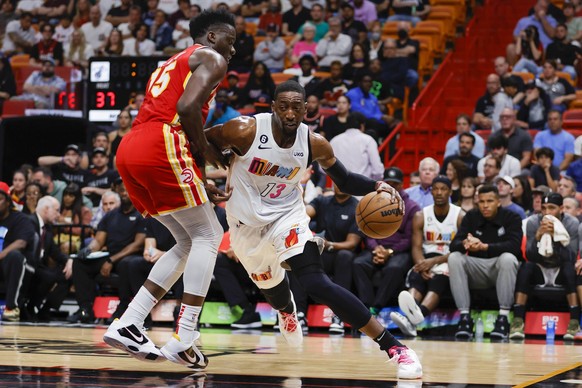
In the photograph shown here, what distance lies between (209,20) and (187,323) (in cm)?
176

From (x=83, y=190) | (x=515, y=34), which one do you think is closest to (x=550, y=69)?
(x=515, y=34)

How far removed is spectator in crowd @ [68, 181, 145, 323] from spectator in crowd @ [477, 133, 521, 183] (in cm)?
417

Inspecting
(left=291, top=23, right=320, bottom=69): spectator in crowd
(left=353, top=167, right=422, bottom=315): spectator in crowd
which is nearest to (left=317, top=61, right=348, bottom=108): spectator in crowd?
(left=291, top=23, right=320, bottom=69): spectator in crowd

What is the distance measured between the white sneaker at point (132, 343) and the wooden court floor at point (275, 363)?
0.09 m

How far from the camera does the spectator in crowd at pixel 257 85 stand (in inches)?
607

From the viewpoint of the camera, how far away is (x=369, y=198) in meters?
6.19

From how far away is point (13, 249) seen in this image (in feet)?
36.2

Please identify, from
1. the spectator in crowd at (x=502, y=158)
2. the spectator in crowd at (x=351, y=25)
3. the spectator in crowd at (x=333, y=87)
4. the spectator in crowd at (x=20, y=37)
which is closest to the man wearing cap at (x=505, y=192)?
the spectator in crowd at (x=502, y=158)

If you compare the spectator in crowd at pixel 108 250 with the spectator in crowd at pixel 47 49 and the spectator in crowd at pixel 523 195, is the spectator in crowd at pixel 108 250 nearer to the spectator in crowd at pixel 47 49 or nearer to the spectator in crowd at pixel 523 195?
the spectator in crowd at pixel 523 195

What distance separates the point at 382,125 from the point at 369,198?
8.43 metres

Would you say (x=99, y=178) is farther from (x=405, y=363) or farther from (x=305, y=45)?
(x=405, y=363)

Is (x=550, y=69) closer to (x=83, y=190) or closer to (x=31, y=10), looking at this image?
(x=83, y=190)

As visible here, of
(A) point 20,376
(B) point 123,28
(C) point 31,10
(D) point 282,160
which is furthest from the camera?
(C) point 31,10

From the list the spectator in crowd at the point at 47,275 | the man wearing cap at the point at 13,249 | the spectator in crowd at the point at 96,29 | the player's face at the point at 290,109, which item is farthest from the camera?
the spectator in crowd at the point at 96,29
